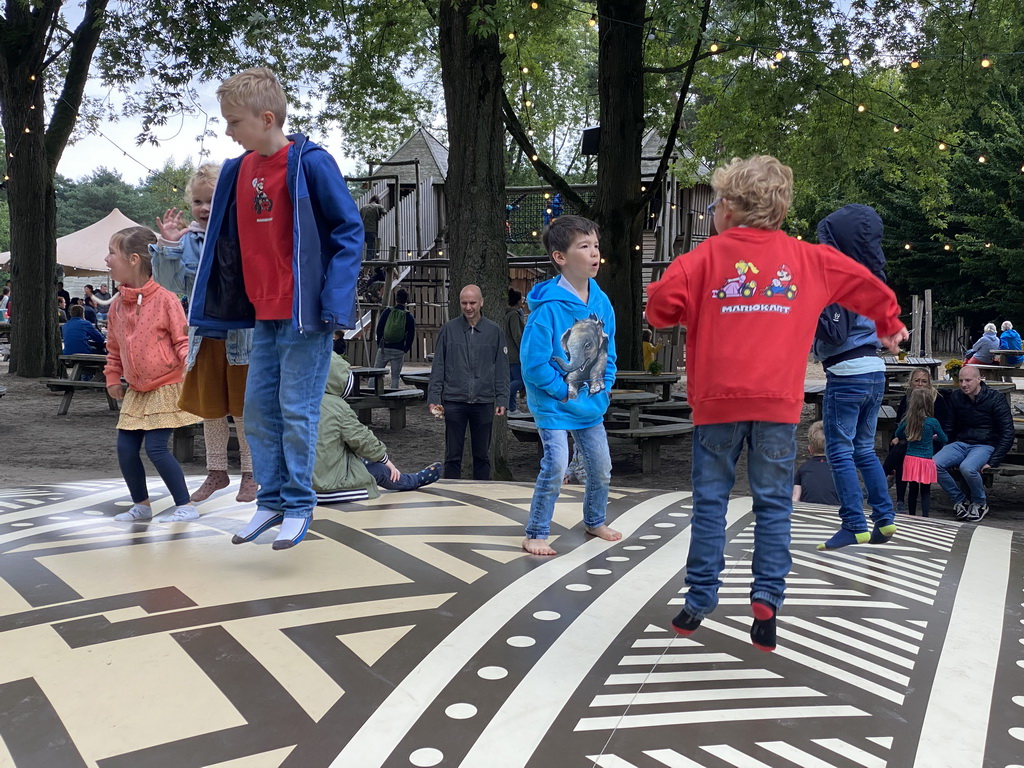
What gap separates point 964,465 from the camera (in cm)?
852

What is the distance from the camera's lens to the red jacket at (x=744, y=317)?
115 inches

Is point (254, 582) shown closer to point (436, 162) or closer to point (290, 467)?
point (290, 467)

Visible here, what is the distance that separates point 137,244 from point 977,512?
7.41m

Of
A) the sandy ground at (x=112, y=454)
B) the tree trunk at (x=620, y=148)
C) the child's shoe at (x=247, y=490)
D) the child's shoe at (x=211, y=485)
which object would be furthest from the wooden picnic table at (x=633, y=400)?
the child's shoe at (x=211, y=485)

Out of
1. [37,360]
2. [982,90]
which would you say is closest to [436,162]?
[37,360]

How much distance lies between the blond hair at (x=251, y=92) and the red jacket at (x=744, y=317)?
1702mm

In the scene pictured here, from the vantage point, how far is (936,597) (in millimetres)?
3705

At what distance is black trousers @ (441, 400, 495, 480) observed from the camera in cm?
791

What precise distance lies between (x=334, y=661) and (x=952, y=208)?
3329cm

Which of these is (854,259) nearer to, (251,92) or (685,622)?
(685,622)

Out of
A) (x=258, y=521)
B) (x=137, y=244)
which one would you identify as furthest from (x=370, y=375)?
(x=258, y=521)

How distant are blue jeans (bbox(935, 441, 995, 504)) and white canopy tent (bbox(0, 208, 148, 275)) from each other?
24.2m

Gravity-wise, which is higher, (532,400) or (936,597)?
(532,400)

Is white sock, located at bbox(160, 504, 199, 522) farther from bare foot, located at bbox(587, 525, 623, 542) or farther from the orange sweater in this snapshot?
bare foot, located at bbox(587, 525, 623, 542)
